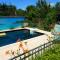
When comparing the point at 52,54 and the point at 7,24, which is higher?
the point at 52,54

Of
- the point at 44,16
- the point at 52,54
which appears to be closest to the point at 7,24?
the point at 44,16

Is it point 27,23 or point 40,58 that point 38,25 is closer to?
point 27,23

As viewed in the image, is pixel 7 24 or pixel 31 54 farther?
pixel 7 24

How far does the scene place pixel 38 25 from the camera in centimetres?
1784

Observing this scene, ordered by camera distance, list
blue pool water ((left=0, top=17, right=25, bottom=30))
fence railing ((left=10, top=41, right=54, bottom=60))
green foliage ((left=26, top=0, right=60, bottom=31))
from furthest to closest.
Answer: blue pool water ((left=0, top=17, right=25, bottom=30)) → green foliage ((left=26, top=0, right=60, bottom=31)) → fence railing ((left=10, top=41, right=54, bottom=60))

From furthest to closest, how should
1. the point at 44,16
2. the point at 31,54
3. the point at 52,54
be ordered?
the point at 44,16
the point at 52,54
the point at 31,54

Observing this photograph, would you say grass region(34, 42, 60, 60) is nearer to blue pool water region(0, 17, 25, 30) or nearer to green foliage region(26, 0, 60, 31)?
green foliage region(26, 0, 60, 31)

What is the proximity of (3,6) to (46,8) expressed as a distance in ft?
56.3

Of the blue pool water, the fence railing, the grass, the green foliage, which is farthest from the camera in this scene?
the blue pool water

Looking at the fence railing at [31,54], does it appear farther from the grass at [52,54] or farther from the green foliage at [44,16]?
the green foliage at [44,16]

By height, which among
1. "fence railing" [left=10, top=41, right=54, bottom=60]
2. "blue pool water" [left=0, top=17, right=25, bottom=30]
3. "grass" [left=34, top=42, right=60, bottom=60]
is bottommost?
"blue pool water" [left=0, top=17, right=25, bottom=30]

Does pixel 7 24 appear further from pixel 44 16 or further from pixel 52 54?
pixel 52 54

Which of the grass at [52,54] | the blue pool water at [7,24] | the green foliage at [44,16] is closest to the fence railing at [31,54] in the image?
the grass at [52,54]

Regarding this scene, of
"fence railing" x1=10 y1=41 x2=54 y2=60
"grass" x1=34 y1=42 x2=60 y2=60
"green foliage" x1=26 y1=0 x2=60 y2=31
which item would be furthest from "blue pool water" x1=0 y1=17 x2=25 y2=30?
"fence railing" x1=10 y1=41 x2=54 y2=60
